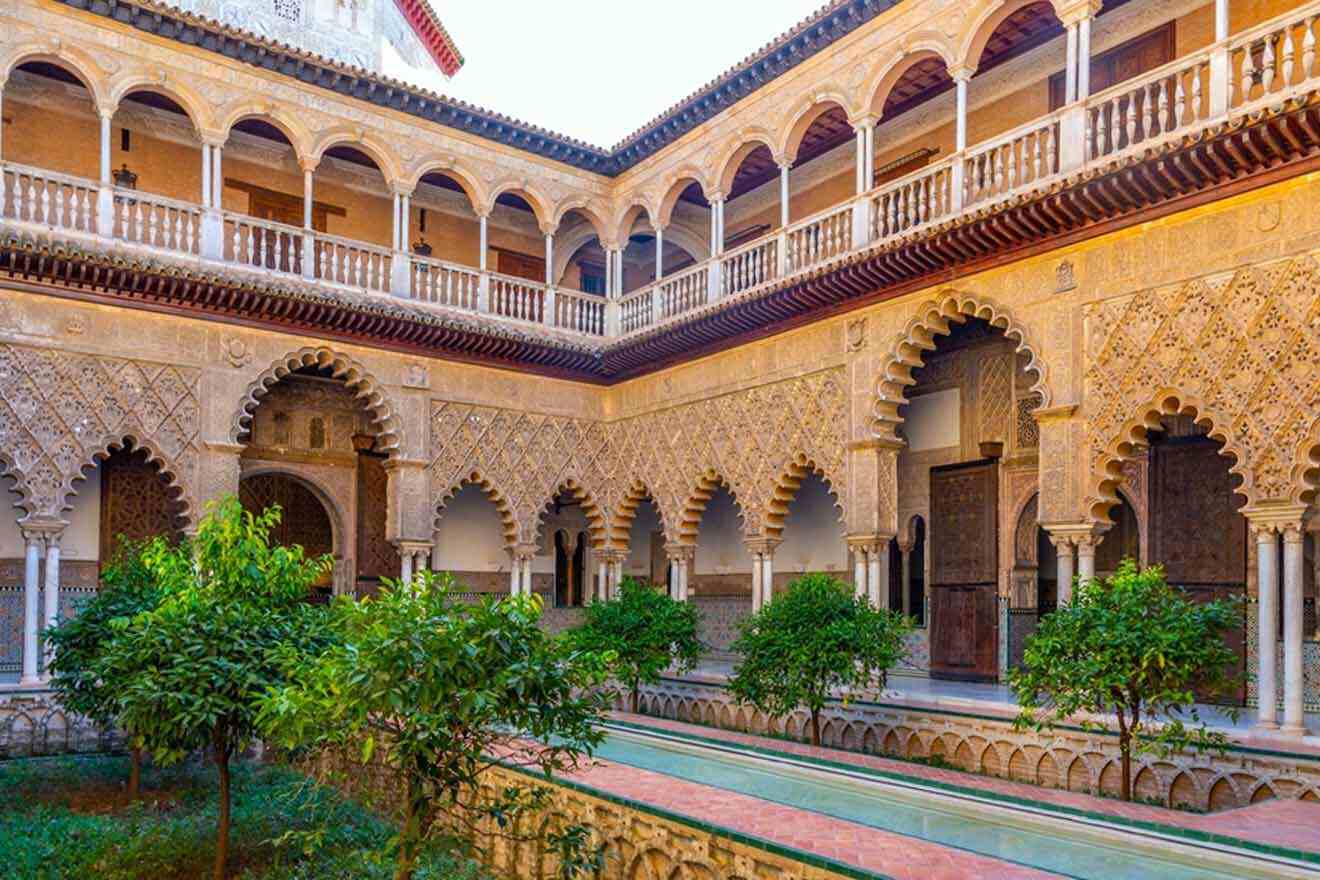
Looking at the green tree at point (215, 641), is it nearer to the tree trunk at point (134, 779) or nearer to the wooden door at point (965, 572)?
the tree trunk at point (134, 779)

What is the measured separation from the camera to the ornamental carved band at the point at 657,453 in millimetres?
10891

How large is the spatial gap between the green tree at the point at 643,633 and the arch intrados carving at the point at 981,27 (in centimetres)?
590

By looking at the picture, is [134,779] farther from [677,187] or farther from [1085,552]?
[677,187]

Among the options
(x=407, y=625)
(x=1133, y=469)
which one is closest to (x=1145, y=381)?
(x=1133, y=469)

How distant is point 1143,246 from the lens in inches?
314

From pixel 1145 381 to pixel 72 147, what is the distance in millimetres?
11057

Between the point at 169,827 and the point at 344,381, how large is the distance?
6438 mm

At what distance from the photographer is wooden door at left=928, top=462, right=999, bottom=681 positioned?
1102 centimetres

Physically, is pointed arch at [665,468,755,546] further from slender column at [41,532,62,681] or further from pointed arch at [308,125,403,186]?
slender column at [41,532,62,681]

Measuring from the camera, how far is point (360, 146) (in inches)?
477

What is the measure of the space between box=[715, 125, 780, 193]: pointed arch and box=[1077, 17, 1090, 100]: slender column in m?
3.85

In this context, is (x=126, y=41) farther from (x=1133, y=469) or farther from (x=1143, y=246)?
(x=1133, y=469)

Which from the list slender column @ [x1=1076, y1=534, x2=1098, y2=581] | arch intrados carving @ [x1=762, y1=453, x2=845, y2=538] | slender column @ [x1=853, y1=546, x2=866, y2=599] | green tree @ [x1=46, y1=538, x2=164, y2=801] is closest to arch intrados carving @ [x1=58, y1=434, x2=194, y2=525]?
green tree @ [x1=46, y1=538, x2=164, y2=801]

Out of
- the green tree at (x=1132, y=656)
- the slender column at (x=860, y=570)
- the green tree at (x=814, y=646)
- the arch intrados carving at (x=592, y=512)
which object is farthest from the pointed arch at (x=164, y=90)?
the green tree at (x=1132, y=656)
